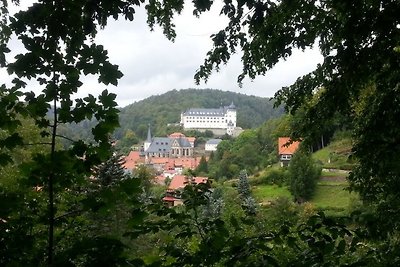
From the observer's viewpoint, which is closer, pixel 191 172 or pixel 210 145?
pixel 191 172

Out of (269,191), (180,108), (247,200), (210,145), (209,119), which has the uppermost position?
(180,108)

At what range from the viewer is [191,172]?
3566 millimetres

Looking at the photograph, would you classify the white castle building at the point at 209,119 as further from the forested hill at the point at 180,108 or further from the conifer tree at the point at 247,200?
the conifer tree at the point at 247,200

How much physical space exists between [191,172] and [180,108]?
155886mm

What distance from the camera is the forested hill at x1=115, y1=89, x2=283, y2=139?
462 ft

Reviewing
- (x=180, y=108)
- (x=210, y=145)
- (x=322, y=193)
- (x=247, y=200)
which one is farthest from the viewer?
(x=180, y=108)

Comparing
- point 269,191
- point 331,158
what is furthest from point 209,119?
point 269,191

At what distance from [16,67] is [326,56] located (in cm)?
296

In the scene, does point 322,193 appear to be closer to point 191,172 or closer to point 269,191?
point 269,191

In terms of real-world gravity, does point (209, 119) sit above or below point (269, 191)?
above

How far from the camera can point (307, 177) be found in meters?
39.8

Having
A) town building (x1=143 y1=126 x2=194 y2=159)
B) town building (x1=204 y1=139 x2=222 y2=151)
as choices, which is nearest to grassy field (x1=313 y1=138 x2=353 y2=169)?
town building (x1=143 y1=126 x2=194 y2=159)

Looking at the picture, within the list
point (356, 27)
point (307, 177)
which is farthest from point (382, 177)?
point (307, 177)

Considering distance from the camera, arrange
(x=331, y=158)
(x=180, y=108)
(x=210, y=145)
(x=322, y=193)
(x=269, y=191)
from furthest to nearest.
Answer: (x=180, y=108) → (x=210, y=145) → (x=331, y=158) → (x=269, y=191) → (x=322, y=193)
